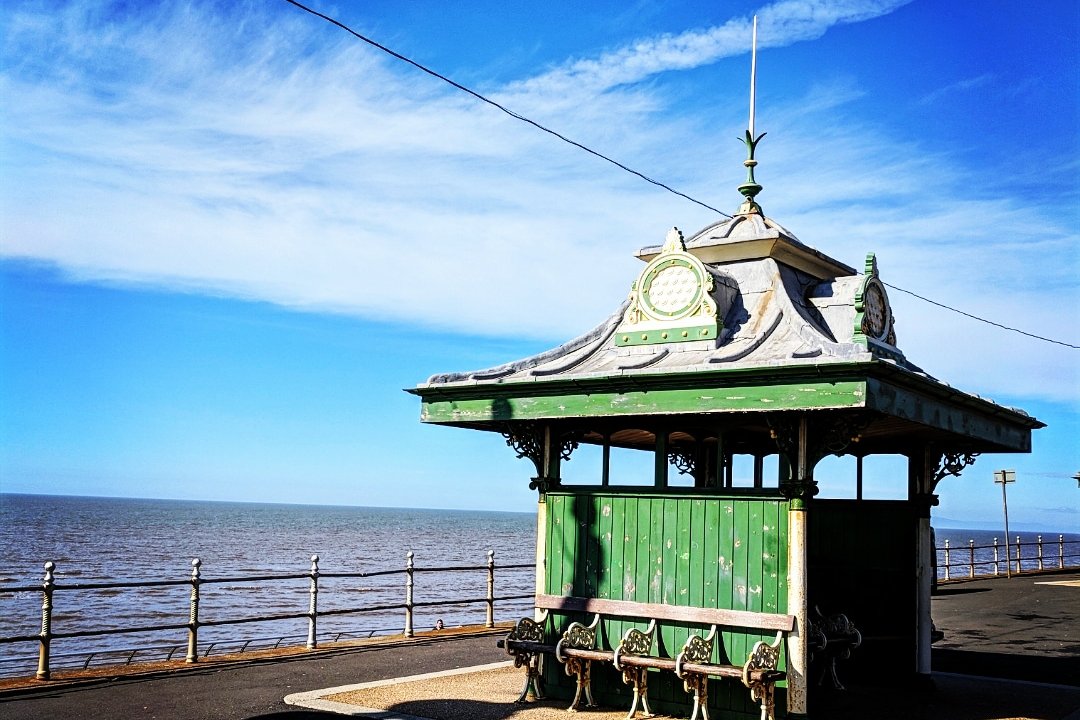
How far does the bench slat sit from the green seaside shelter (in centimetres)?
9

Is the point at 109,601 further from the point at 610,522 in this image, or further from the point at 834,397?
the point at 834,397

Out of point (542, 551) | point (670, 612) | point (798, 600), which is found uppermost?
point (542, 551)

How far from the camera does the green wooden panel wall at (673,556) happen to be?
33.2ft

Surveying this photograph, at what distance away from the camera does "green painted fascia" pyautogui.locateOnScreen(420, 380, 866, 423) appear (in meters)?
9.34

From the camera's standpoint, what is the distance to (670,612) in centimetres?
1056

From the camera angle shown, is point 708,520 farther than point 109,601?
No

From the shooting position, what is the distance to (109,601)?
3906 centimetres

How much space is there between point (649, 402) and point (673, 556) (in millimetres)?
1624

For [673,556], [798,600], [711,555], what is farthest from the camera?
[673,556]

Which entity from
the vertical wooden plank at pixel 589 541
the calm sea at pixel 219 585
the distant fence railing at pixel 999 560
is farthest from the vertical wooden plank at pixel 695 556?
the distant fence railing at pixel 999 560

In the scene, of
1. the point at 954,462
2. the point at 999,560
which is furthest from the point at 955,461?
the point at 999,560

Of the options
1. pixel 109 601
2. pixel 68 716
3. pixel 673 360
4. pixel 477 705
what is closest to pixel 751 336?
pixel 673 360

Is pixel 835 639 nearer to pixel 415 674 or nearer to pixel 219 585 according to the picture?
pixel 415 674

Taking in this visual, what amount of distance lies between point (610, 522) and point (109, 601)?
108 feet
